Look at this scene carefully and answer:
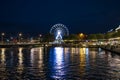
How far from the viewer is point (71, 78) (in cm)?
2381

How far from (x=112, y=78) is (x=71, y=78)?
3074mm

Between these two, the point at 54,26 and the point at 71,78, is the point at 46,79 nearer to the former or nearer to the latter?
the point at 71,78

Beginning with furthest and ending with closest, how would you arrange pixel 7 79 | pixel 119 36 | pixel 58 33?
pixel 58 33
pixel 119 36
pixel 7 79

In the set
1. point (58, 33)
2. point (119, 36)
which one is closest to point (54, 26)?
point (58, 33)

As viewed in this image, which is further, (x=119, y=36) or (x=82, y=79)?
(x=119, y=36)

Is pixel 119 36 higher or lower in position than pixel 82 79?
higher

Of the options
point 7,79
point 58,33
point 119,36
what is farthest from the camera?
point 58,33

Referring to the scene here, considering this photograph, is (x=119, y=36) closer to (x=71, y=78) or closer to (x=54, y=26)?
(x=54, y=26)

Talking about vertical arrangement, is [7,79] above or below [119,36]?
below

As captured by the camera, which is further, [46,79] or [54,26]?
[54,26]

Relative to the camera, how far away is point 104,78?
23703mm

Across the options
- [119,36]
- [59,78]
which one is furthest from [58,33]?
[59,78]

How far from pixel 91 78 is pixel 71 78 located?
151cm

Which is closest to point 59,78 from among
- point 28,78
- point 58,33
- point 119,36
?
point 28,78
